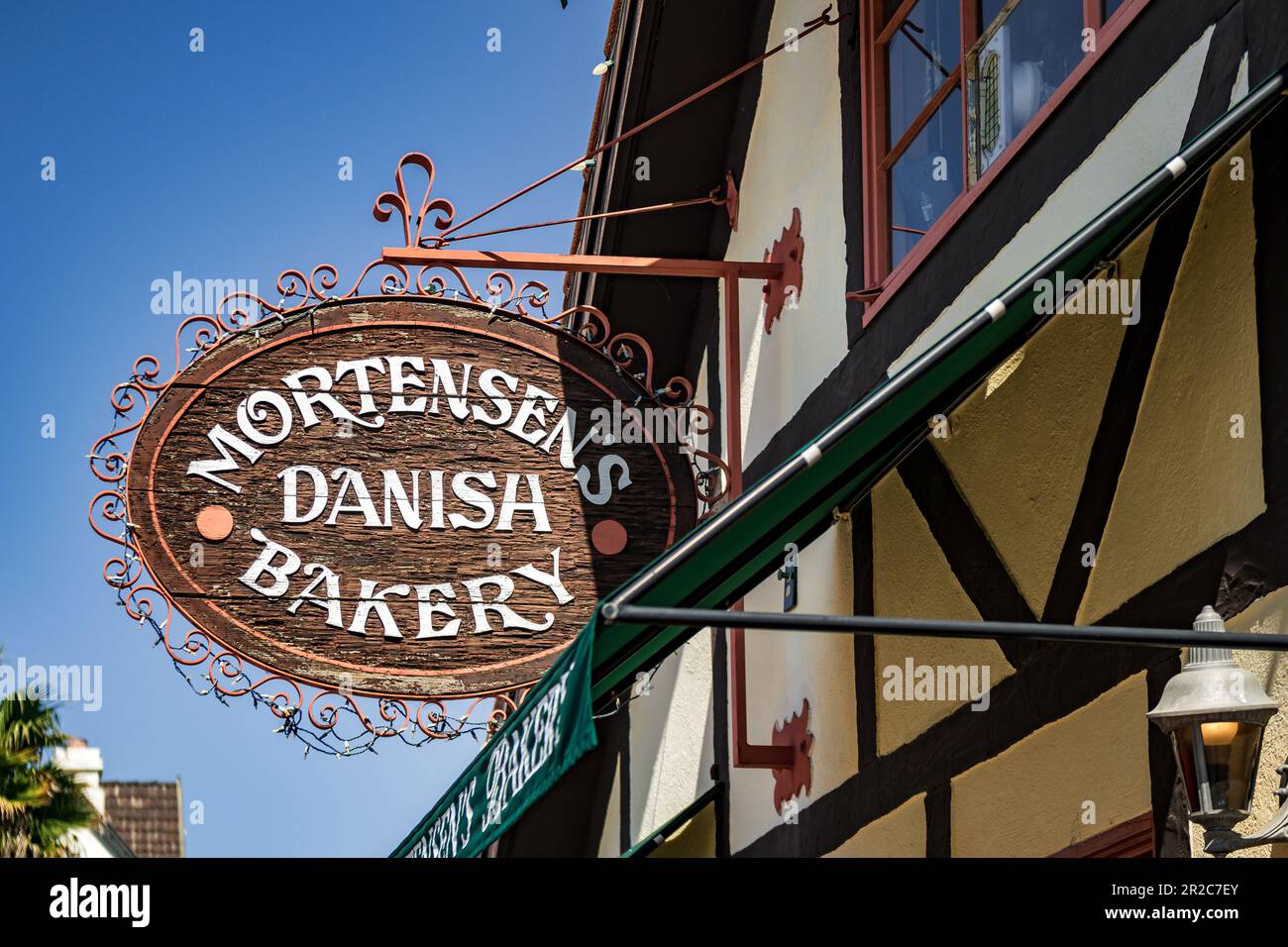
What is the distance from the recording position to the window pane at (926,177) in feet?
20.5

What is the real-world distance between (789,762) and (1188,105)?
145 inches

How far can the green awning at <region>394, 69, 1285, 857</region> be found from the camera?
4020 millimetres

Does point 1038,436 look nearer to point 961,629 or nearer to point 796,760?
point 961,629

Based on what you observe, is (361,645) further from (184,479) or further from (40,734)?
(40,734)

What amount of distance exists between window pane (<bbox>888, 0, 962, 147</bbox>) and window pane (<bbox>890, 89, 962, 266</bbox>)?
0.44ft

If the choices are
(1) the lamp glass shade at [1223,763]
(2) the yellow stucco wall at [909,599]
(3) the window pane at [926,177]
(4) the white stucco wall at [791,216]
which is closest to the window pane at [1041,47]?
(3) the window pane at [926,177]

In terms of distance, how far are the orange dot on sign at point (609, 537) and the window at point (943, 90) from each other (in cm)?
136

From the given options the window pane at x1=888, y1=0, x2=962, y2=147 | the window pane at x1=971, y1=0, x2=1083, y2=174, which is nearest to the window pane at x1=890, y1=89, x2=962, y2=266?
the window pane at x1=888, y1=0, x2=962, y2=147

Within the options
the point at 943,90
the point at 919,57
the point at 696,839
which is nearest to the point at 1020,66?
the point at 943,90

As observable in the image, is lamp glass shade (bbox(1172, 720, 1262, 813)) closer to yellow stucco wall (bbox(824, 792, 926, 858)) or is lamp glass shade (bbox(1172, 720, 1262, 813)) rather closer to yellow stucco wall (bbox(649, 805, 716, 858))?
yellow stucco wall (bbox(824, 792, 926, 858))

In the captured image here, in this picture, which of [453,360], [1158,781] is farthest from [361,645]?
[1158,781]

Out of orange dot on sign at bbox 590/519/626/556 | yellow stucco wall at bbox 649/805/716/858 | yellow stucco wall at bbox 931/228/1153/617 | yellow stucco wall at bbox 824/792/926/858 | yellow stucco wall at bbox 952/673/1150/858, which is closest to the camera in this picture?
yellow stucco wall at bbox 952/673/1150/858

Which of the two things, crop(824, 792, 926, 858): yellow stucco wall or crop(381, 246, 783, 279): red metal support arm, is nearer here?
crop(824, 792, 926, 858): yellow stucco wall
